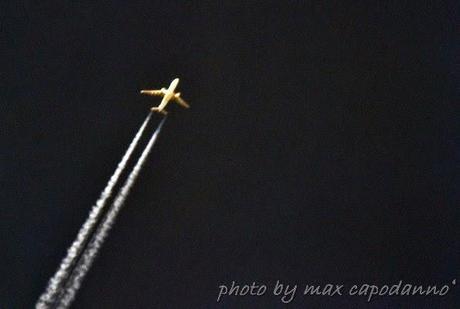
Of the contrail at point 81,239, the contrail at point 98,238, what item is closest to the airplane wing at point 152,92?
the contrail at point 81,239

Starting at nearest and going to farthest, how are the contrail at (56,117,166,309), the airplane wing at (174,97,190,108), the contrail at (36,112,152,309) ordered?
the contrail at (36,112,152,309) < the contrail at (56,117,166,309) < the airplane wing at (174,97,190,108)

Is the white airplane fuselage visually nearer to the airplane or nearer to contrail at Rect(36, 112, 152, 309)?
the airplane

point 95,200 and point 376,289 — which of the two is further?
point 376,289

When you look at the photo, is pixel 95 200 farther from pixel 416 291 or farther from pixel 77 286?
pixel 416 291

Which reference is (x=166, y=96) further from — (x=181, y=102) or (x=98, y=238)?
(x=98, y=238)

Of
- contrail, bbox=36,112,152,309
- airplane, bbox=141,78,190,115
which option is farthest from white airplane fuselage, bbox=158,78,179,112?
contrail, bbox=36,112,152,309

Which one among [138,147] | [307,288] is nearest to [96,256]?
[138,147]
